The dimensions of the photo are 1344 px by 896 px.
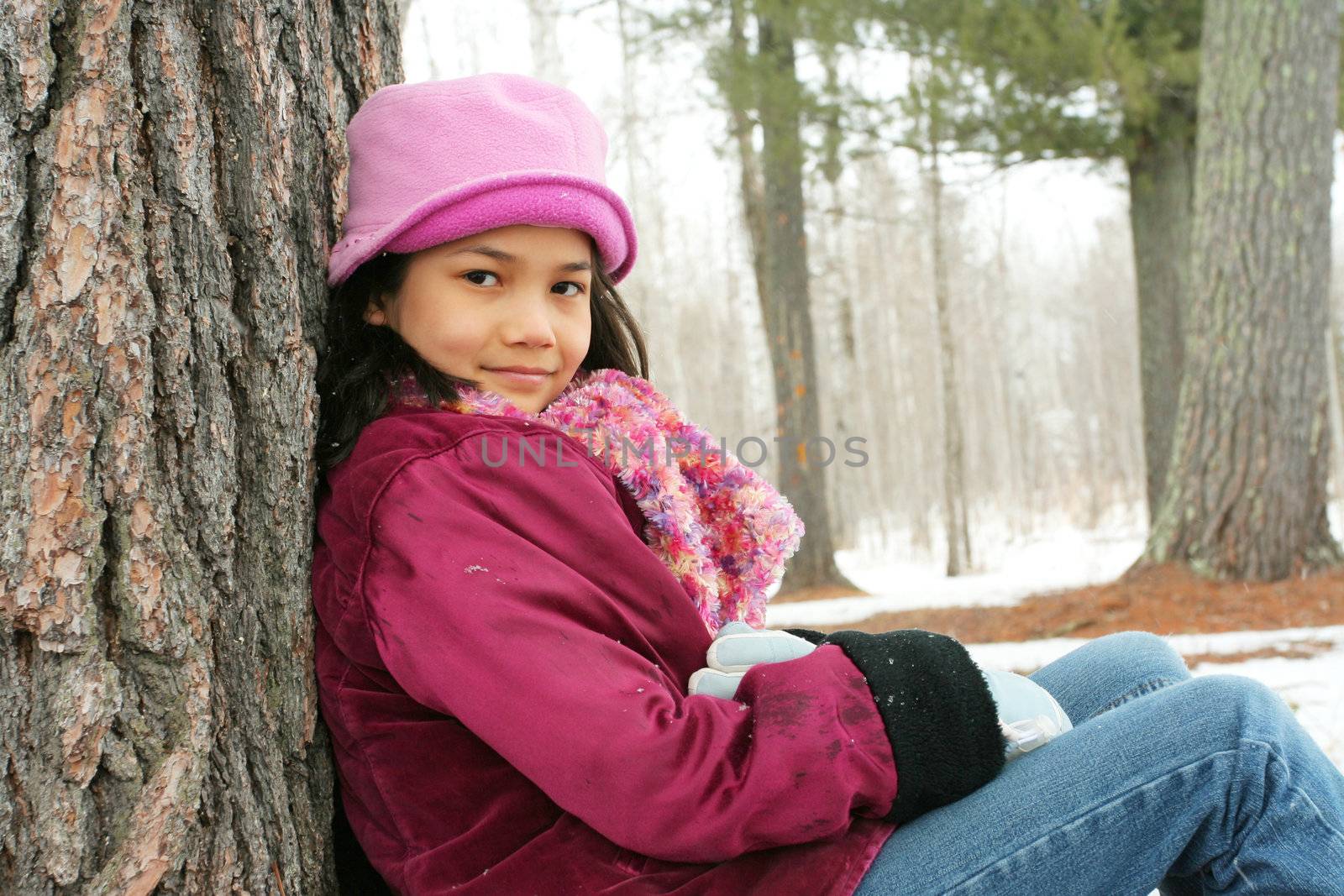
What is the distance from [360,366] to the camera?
1.54 meters

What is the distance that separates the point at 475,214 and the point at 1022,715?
1.04 m

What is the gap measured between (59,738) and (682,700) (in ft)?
2.31

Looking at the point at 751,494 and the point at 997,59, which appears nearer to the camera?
the point at 751,494

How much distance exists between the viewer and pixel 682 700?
4.14 ft

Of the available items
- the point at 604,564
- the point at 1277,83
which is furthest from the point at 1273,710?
the point at 1277,83

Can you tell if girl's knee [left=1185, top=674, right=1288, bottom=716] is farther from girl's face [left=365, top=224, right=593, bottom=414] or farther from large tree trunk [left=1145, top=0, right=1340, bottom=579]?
large tree trunk [left=1145, top=0, right=1340, bottom=579]

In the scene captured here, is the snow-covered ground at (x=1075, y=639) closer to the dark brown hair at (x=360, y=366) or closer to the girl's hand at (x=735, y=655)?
the girl's hand at (x=735, y=655)

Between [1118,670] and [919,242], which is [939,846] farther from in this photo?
[919,242]

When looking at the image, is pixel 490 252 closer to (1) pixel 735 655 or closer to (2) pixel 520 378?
(2) pixel 520 378

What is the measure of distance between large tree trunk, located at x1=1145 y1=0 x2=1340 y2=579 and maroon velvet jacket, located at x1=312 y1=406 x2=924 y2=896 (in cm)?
465

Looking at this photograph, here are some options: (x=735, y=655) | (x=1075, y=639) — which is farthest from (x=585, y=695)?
(x=1075, y=639)

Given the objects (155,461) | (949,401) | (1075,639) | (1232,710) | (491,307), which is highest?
(491,307)

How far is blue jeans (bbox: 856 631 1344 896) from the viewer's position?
123cm

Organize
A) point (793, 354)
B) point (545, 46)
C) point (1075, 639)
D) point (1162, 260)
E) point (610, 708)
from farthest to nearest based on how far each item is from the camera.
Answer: point (545, 46) < point (793, 354) < point (1162, 260) < point (1075, 639) < point (610, 708)
